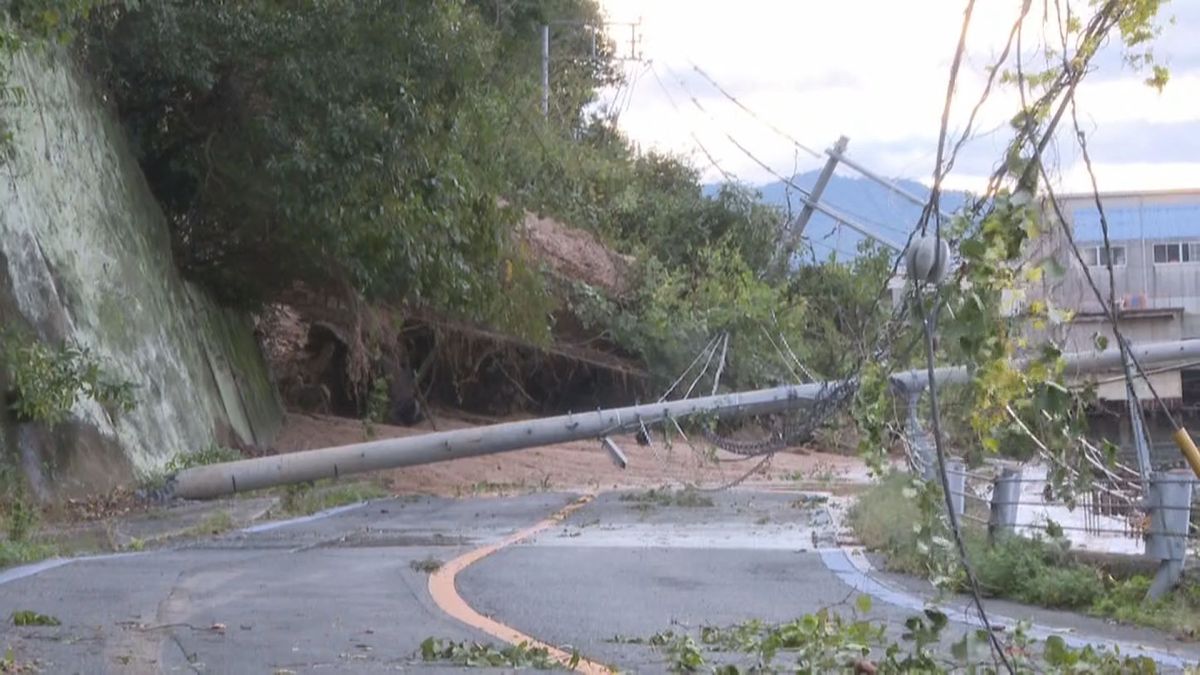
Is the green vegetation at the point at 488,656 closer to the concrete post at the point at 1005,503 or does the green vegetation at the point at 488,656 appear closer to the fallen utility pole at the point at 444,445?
the concrete post at the point at 1005,503

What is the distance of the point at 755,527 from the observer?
55.6 feet

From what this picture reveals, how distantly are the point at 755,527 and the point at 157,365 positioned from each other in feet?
29.0

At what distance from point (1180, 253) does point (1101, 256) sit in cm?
1423

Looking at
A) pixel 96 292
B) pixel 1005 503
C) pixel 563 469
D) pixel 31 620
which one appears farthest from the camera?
pixel 563 469

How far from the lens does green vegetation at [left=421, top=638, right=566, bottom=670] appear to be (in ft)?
26.8

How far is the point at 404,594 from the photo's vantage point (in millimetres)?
11133

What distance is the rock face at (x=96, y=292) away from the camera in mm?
18125

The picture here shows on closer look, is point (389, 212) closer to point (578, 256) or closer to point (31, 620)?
point (31, 620)

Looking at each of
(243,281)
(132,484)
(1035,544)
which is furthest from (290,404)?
(1035,544)

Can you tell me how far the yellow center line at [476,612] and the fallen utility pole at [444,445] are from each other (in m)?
4.28

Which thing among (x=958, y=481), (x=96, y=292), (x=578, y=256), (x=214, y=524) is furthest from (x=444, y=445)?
(x=578, y=256)

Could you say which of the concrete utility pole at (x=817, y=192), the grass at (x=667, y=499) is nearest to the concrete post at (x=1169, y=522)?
the grass at (x=667, y=499)

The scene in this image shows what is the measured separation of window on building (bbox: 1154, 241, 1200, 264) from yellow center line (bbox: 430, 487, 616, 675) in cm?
1064

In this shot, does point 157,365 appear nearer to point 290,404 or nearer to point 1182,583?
point 290,404
